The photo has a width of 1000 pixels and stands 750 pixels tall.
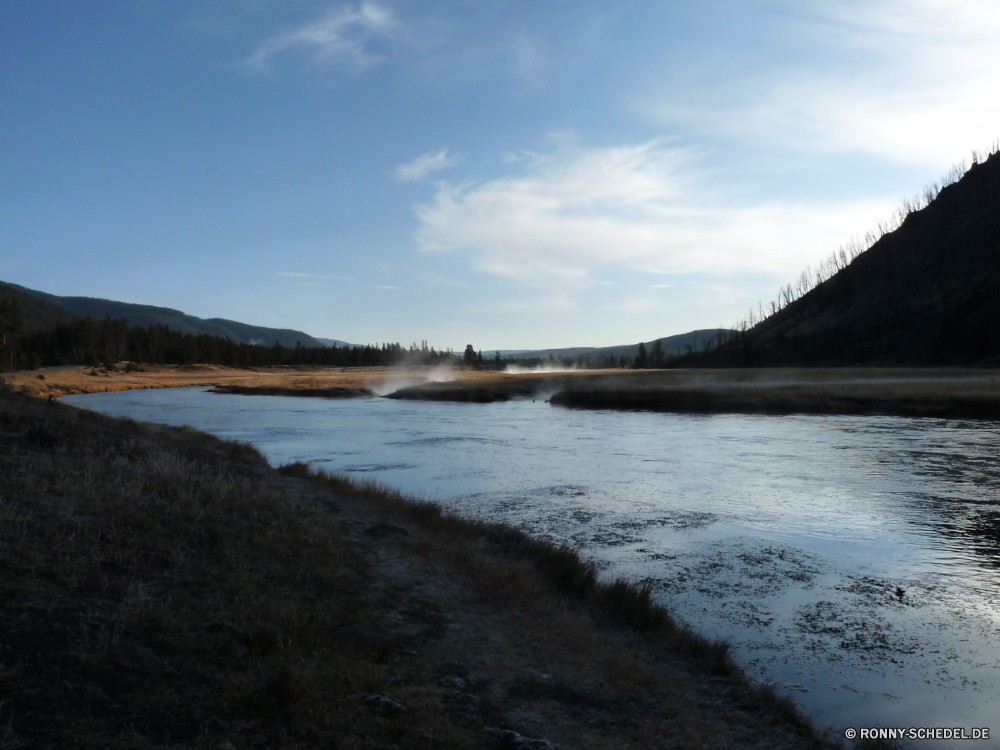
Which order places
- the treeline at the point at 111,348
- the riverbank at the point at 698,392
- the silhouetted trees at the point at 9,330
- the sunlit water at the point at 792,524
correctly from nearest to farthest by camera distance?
the sunlit water at the point at 792,524, the riverbank at the point at 698,392, the silhouetted trees at the point at 9,330, the treeline at the point at 111,348

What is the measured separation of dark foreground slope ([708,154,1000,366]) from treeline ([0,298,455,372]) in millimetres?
117459

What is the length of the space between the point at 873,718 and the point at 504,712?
13.8ft

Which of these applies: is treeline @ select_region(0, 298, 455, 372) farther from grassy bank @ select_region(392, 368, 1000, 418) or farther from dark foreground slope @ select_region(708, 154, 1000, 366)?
dark foreground slope @ select_region(708, 154, 1000, 366)

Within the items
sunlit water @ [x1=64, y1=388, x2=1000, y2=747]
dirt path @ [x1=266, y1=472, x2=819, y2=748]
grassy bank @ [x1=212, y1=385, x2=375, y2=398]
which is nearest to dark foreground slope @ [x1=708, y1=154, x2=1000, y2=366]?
sunlit water @ [x1=64, y1=388, x2=1000, y2=747]

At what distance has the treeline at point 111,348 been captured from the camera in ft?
320

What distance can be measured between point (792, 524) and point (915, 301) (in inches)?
5404

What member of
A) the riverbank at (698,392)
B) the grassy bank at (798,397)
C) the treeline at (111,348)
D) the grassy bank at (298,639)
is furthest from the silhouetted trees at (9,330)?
the grassy bank at (298,639)

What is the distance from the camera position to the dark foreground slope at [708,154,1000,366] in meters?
103

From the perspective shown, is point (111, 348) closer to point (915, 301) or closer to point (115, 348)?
point (115, 348)

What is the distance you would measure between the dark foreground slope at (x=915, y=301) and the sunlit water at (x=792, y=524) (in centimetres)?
8239

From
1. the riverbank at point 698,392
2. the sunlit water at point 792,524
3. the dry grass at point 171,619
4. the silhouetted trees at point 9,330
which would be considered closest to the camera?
the dry grass at point 171,619

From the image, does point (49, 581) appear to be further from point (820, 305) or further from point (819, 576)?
point (820, 305)

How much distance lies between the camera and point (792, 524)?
15477mm

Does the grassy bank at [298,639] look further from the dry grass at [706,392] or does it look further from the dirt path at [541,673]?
the dry grass at [706,392]
